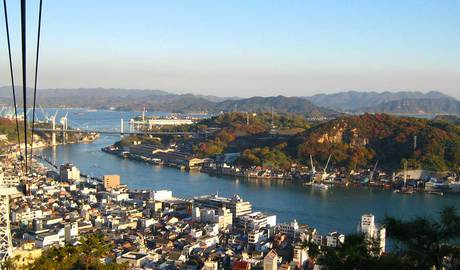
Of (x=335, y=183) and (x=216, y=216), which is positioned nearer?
(x=216, y=216)

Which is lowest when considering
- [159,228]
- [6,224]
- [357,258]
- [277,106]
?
[159,228]

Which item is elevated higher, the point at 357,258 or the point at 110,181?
the point at 357,258

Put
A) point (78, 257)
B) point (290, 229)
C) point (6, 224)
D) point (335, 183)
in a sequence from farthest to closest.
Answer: point (335, 183)
point (290, 229)
point (6, 224)
point (78, 257)

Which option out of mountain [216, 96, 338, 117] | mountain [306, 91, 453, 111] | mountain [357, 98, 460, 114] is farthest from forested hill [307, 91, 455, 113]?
mountain [216, 96, 338, 117]

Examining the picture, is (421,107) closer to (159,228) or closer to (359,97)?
(359,97)

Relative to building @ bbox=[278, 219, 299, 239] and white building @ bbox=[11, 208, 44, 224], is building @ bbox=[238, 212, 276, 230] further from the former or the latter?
white building @ bbox=[11, 208, 44, 224]

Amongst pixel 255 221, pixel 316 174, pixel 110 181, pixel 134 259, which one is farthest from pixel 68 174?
pixel 134 259
